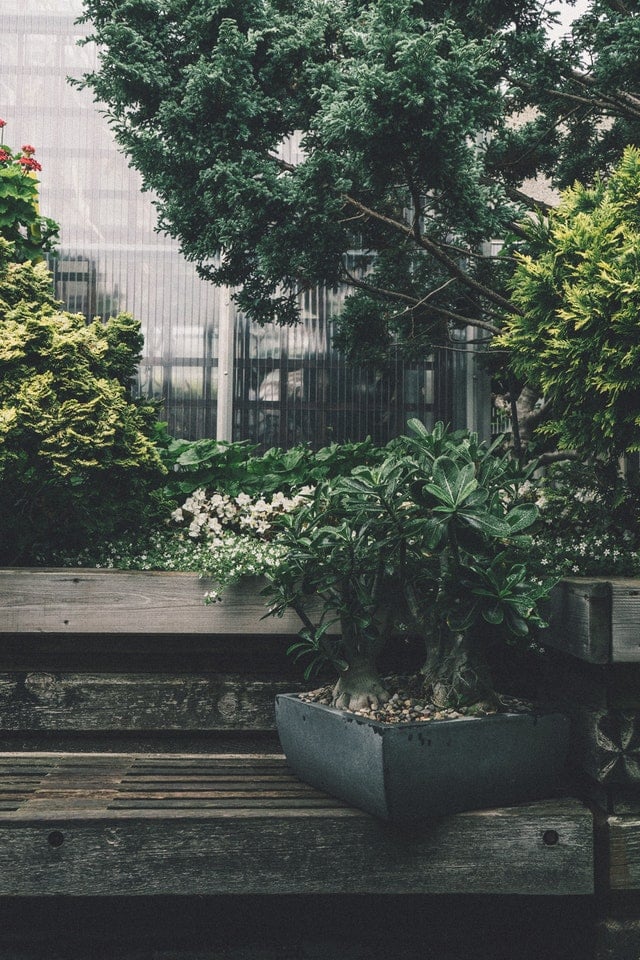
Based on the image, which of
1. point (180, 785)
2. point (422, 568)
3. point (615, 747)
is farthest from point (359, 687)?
point (615, 747)

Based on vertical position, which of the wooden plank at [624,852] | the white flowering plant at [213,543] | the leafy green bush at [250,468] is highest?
Answer: the leafy green bush at [250,468]

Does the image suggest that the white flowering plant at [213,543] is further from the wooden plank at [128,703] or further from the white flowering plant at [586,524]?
the white flowering plant at [586,524]

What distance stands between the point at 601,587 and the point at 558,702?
612 mm

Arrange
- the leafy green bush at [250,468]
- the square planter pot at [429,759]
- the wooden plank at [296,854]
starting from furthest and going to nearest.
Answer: the leafy green bush at [250,468], the wooden plank at [296,854], the square planter pot at [429,759]

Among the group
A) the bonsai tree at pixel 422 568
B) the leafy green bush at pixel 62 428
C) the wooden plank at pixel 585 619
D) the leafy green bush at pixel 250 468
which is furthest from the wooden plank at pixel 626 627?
the leafy green bush at pixel 62 428

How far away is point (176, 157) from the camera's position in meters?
2.85

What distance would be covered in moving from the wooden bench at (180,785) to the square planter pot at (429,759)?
7cm

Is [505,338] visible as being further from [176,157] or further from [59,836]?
[59,836]

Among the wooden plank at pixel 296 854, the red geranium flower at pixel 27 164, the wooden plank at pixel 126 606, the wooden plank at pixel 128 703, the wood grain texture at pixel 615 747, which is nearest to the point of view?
the wooden plank at pixel 296 854

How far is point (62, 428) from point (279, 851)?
147 centimetres

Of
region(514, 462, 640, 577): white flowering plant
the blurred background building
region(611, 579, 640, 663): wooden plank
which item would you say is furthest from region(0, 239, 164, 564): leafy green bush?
region(611, 579, 640, 663): wooden plank

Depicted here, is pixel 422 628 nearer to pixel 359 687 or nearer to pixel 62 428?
pixel 359 687

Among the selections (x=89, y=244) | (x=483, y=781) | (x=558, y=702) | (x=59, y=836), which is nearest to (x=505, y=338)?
(x=558, y=702)

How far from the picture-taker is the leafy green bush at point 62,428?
250cm
